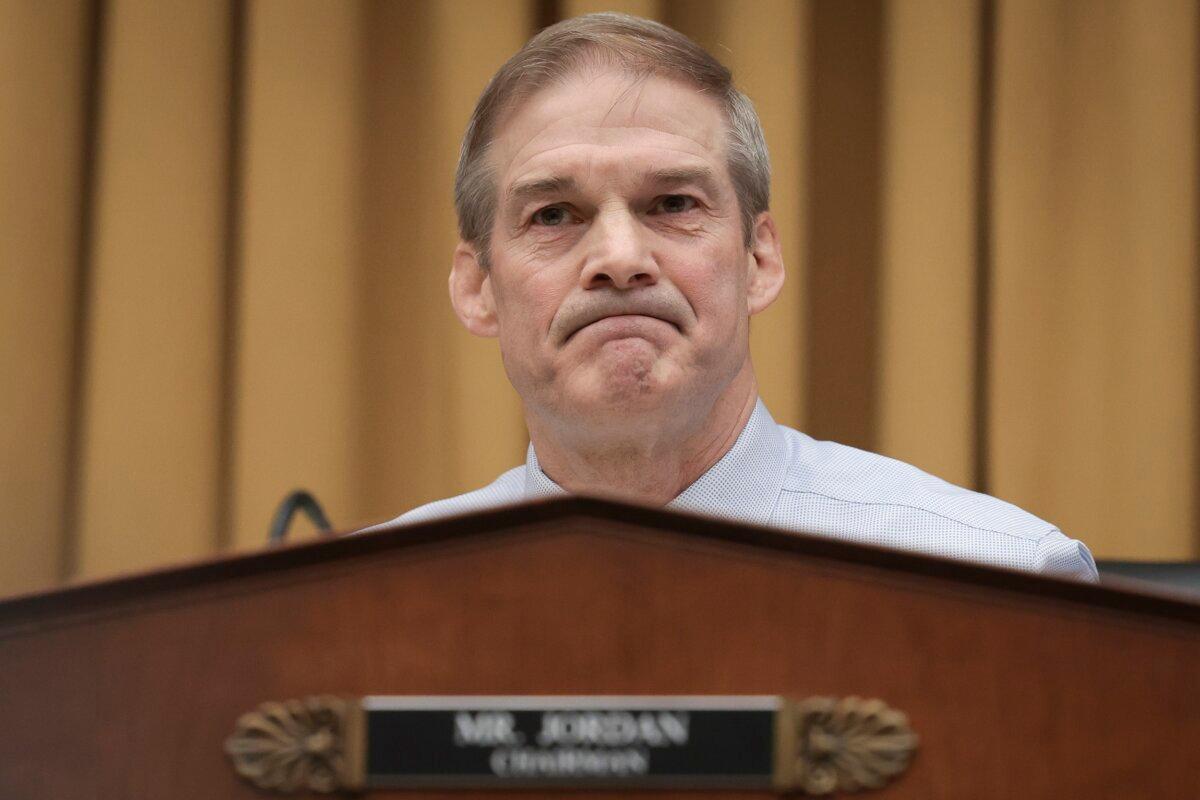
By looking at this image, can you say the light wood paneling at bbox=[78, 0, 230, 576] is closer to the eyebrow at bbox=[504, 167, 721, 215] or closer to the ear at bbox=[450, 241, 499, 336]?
the ear at bbox=[450, 241, 499, 336]

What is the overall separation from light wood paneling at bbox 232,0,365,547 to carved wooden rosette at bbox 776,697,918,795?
1.21 m

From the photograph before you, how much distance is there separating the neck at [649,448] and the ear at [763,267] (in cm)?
6

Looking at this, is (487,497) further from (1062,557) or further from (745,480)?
(1062,557)

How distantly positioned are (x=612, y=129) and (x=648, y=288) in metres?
0.13

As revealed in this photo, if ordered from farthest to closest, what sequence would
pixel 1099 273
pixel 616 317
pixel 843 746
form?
pixel 1099 273 → pixel 616 317 → pixel 843 746

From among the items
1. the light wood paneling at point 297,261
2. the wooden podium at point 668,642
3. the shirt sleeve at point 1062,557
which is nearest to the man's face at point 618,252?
the shirt sleeve at point 1062,557

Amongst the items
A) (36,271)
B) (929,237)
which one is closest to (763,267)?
(929,237)

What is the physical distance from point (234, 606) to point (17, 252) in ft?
4.31

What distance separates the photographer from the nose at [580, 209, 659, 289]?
2.90 ft

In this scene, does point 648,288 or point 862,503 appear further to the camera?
point 862,503

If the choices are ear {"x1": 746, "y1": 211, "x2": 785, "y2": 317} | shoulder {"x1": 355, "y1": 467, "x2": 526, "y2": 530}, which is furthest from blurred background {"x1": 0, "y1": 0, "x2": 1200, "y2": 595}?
ear {"x1": 746, "y1": 211, "x2": 785, "y2": 317}

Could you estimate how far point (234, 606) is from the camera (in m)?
0.39

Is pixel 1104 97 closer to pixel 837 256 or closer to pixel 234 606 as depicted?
pixel 837 256

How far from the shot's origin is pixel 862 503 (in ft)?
3.33
